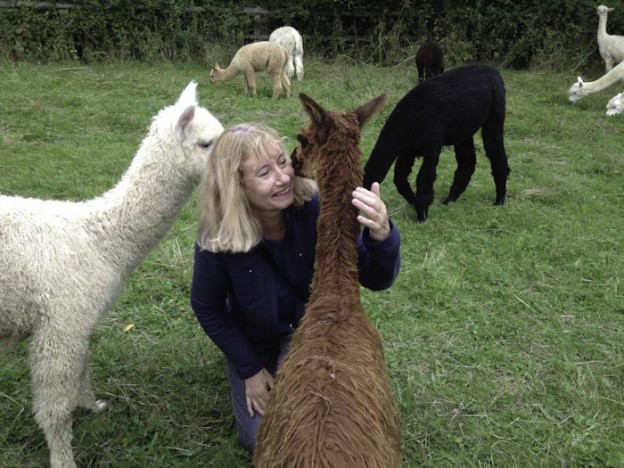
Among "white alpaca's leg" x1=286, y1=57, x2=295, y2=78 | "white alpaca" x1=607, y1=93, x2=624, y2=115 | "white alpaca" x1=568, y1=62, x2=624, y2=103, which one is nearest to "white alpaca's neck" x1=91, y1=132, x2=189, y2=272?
"white alpaca's leg" x1=286, y1=57, x2=295, y2=78

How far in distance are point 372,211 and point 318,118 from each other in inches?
14.6

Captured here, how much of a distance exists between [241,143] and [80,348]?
1.10 m

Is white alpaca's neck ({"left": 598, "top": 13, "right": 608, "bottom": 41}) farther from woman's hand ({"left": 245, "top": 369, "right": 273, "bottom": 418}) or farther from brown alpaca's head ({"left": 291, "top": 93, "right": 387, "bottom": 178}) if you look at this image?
woman's hand ({"left": 245, "top": 369, "right": 273, "bottom": 418})

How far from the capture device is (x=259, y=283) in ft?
6.91

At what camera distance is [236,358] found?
88.0 inches

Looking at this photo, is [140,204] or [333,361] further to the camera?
[140,204]

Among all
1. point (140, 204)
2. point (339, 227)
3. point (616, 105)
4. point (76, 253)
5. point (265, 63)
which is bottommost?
point (616, 105)

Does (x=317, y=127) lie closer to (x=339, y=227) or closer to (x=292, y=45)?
(x=339, y=227)

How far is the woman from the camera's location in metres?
1.92

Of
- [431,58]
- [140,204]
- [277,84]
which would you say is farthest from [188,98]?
[277,84]

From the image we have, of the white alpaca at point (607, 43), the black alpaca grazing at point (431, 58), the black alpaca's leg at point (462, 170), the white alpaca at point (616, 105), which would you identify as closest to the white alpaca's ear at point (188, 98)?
the black alpaca's leg at point (462, 170)

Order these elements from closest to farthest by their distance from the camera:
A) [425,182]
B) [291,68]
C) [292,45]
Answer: [425,182] → [291,68] → [292,45]

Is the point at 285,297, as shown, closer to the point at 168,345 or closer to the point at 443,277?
the point at 168,345

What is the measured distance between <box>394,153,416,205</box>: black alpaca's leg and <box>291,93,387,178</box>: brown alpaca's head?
9.86 feet
